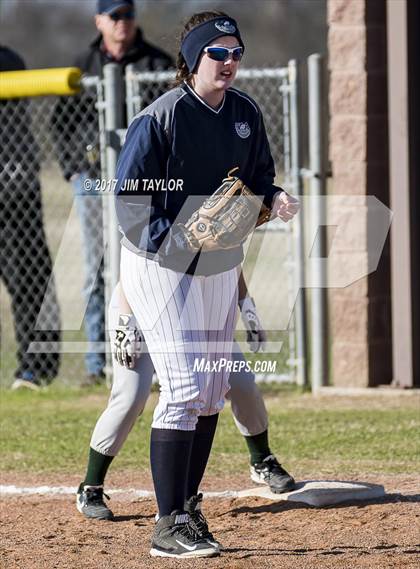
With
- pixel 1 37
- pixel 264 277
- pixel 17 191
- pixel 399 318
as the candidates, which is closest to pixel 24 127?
pixel 17 191

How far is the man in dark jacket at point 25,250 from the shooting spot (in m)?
9.73

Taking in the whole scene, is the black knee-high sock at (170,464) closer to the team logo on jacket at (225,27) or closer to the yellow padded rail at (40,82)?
the team logo on jacket at (225,27)

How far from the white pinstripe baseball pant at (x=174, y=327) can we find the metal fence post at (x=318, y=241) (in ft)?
13.0

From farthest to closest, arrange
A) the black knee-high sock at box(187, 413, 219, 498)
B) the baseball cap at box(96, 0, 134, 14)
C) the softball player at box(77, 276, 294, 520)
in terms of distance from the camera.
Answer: the baseball cap at box(96, 0, 134, 14) < the softball player at box(77, 276, 294, 520) < the black knee-high sock at box(187, 413, 219, 498)

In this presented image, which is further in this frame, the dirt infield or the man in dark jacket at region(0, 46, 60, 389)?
the man in dark jacket at region(0, 46, 60, 389)

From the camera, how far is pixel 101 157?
961 cm

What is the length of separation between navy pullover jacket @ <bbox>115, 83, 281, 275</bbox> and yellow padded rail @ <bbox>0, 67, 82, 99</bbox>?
3973mm

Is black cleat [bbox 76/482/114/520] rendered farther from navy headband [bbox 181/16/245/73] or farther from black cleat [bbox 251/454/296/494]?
navy headband [bbox 181/16/245/73]

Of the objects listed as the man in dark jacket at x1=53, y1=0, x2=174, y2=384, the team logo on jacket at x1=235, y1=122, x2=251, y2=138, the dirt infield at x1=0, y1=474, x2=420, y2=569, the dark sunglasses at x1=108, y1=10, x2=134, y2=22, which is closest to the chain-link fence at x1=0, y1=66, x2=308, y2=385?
the man in dark jacket at x1=53, y1=0, x2=174, y2=384

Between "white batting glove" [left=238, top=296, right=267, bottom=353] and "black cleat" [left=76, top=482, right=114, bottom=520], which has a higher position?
"white batting glove" [left=238, top=296, right=267, bottom=353]

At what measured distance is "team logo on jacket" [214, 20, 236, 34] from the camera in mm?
5160

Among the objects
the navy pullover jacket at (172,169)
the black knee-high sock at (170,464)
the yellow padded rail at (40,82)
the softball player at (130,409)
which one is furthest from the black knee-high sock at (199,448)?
the yellow padded rail at (40,82)

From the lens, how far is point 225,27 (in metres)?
5.18

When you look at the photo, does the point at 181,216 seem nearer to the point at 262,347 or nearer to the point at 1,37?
the point at 262,347
